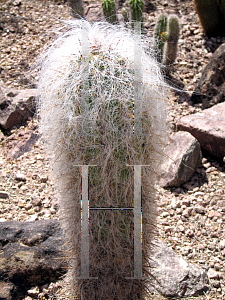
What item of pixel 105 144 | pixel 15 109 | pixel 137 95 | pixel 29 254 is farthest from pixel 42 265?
pixel 15 109

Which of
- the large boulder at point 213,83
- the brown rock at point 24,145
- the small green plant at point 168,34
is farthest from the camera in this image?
the small green plant at point 168,34

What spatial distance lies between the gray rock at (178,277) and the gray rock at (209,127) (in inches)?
55.2

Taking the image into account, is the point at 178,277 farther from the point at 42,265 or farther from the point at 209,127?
the point at 209,127

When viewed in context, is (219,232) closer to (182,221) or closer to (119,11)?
(182,221)

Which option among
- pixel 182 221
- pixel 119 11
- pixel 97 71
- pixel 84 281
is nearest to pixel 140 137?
pixel 97 71

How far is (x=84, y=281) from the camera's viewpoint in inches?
77.2

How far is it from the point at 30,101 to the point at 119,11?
259 centimetres

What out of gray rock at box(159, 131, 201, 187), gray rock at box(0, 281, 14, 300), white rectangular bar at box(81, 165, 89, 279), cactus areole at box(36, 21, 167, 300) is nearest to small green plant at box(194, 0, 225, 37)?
gray rock at box(159, 131, 201, 187)

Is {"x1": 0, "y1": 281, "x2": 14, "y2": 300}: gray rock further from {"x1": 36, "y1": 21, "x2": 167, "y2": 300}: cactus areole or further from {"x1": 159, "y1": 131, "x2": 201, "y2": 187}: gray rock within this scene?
{"x1": 159, "y1": 131, "x2": 201, "y2": 187}: gray rock

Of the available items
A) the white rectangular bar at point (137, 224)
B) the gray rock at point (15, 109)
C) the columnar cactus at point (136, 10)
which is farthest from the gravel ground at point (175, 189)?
the columnar cactus at point (136, 10)

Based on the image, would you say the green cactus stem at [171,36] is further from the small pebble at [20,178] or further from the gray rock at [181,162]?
→ the small pebble at [20,178]

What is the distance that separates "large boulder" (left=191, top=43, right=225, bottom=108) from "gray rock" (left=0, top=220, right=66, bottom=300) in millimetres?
2583

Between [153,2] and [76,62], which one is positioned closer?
[76,62]

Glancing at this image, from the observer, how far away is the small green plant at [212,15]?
469 centimetres
